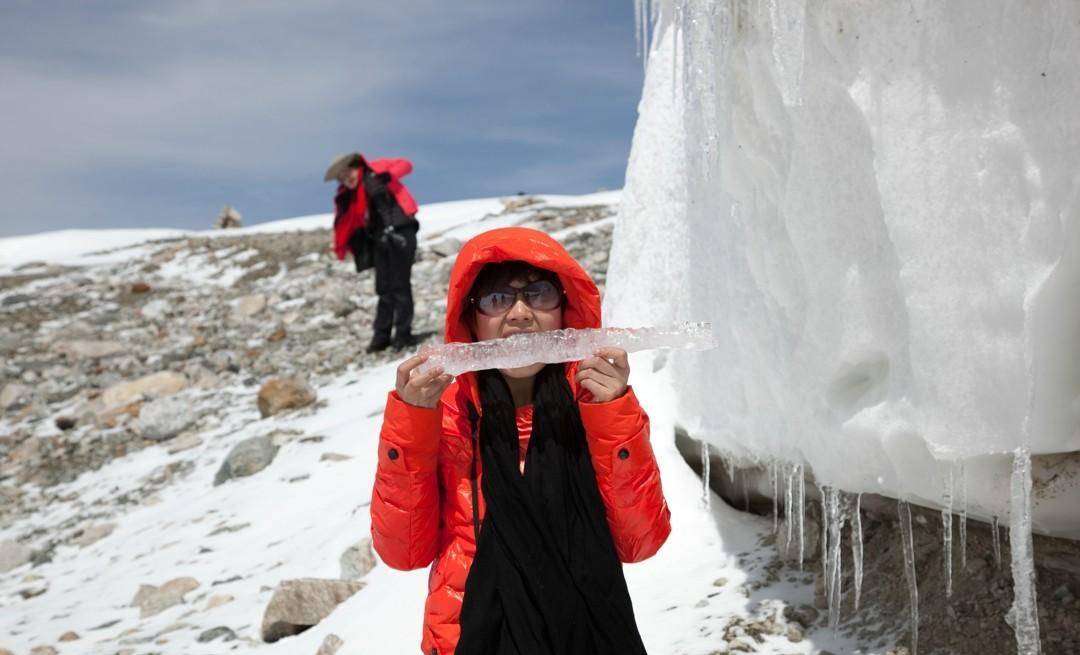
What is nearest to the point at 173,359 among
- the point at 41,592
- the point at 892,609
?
the point at 41,592

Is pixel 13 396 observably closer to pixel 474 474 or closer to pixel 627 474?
pixel 474 474

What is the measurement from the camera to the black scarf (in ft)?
5.74

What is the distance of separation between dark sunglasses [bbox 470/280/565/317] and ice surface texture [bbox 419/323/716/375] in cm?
18

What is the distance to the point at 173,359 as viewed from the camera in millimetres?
10125

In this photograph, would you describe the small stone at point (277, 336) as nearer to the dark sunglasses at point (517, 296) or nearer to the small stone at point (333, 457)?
the small stone at point (333, 457)

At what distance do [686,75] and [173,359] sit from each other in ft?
28.8

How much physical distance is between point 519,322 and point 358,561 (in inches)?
99.0

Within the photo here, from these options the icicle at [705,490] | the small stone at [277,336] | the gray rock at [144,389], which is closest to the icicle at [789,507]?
the icicle at [705,490]

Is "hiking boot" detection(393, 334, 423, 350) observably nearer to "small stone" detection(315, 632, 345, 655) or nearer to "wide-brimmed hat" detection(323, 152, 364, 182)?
"wide-brimmed hat" detection(323, 152, 364, 182)

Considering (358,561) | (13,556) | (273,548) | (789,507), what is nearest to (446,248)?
(13,556)

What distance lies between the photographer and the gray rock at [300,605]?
12.1 feet

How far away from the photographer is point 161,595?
4457 mm

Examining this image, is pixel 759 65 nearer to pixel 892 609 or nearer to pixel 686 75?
pixel 686 75

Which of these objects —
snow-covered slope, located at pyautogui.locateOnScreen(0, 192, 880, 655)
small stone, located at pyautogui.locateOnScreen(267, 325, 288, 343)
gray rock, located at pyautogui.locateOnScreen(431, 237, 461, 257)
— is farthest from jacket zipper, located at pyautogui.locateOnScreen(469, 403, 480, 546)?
gray rock, located at pyautogui.locateOnScreen(431, 237, 461, 257)
